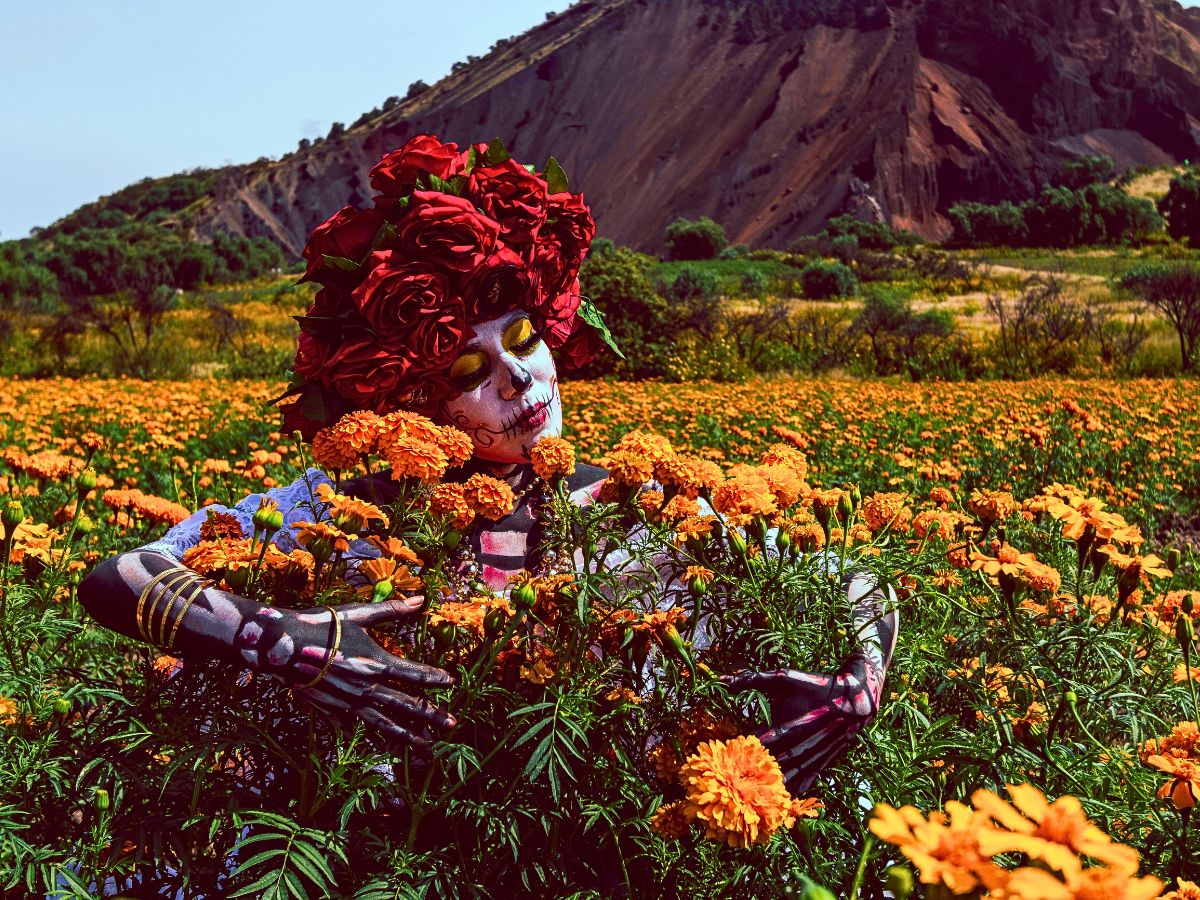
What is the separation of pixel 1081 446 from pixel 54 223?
340 feet

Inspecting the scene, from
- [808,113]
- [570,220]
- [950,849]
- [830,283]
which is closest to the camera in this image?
[950,849]

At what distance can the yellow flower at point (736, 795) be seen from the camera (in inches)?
36.8

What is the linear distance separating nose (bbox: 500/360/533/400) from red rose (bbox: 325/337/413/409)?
233 millimetres

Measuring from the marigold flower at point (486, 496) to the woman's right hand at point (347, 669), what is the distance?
7.9 inches

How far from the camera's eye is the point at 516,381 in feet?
6.79

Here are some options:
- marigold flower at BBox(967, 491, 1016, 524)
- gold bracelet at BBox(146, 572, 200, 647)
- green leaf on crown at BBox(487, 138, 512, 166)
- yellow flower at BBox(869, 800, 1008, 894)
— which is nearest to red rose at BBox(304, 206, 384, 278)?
green leaf on crown at BBox(487, 138, 512, 166)

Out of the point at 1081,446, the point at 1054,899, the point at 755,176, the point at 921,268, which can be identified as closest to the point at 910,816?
the point at 1054,899

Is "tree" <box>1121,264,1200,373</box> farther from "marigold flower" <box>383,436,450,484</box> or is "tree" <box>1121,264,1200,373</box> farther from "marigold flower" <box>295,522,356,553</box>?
"marigold flower" <box>295,522,356,553</box>

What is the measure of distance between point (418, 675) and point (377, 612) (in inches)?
4.7

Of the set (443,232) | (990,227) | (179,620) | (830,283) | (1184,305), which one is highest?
(443,232)

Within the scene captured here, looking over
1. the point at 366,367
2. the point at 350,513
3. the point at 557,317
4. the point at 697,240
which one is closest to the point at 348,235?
the point at 366,367

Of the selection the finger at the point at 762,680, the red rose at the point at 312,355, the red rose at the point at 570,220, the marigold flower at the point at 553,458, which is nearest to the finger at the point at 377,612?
the marigold flower at the point at 553,458

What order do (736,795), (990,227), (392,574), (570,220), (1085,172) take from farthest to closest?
(1085,172) < (990,227) < (570,220) < (392,574) < (736,795)

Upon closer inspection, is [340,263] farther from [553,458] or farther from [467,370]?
[553,458]
